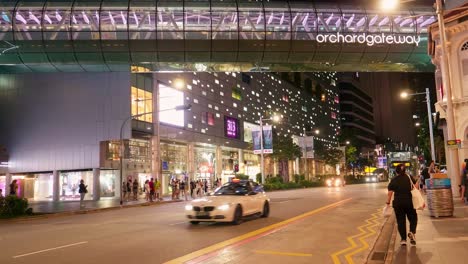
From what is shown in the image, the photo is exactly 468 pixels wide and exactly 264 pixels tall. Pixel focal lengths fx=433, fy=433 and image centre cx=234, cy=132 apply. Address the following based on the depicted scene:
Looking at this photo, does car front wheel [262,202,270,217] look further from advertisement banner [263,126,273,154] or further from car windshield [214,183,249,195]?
advertisement banner [263,126,273,154]

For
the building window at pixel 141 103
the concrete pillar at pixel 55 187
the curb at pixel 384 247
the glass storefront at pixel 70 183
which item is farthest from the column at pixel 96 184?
the curb at pixel 384 247

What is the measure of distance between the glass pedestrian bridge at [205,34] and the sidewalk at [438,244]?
1682 centimetres

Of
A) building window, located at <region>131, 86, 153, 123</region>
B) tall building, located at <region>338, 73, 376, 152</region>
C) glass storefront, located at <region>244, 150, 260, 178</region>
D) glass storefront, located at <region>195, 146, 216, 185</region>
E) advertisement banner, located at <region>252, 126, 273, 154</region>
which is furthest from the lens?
tall building, located at <region>338, 73, 376, 152</region>

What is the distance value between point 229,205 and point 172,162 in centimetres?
3487

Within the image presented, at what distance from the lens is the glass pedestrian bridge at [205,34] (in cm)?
Answer: 2636

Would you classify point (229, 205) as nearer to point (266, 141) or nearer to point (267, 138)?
point (266, 141)

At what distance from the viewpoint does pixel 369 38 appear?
28.0m

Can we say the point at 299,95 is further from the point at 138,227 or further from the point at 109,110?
the point at 138,227

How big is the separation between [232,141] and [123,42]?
36266 mm

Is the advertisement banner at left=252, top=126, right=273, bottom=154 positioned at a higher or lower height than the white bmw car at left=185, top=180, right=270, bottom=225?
higher

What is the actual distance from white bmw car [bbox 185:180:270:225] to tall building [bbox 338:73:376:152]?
134 metres

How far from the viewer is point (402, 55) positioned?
2875 centimetres

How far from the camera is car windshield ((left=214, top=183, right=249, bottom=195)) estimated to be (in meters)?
16.2

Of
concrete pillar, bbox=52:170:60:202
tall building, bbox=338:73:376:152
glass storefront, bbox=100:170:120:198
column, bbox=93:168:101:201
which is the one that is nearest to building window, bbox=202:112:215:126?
glass storefront, bbox=100:170:120:198
